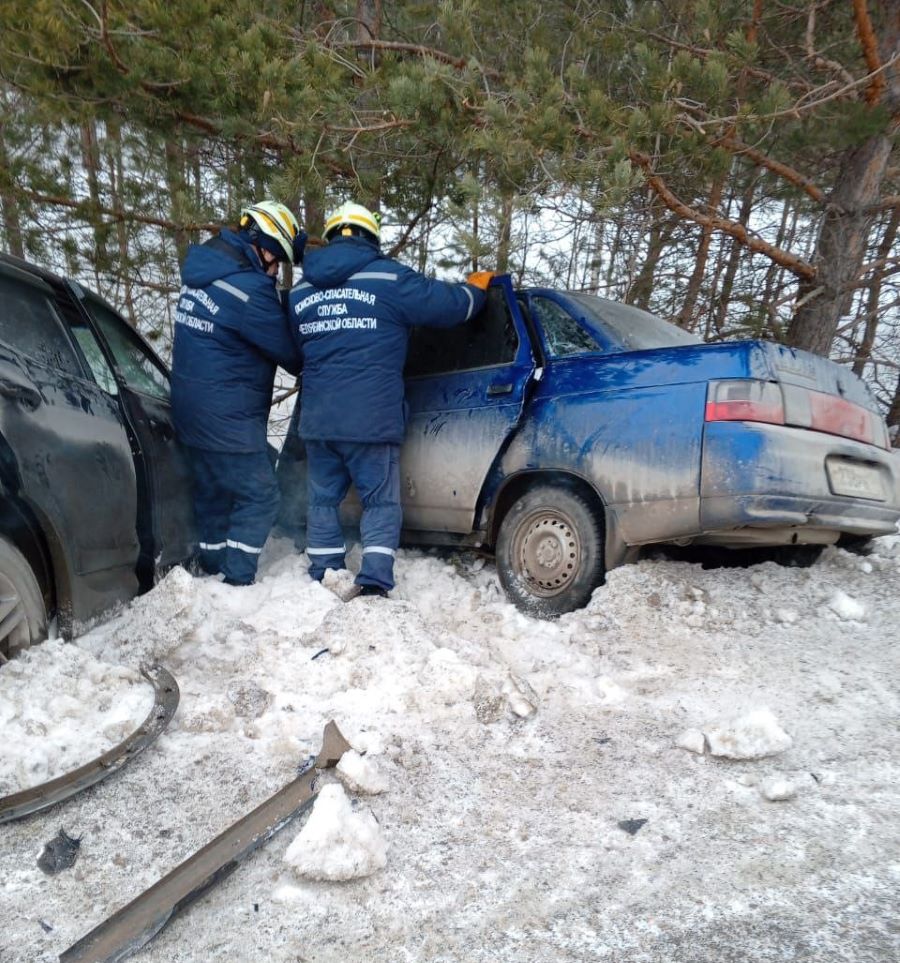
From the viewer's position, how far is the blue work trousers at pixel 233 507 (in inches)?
162

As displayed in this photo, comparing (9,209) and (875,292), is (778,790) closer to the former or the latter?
(9,209)

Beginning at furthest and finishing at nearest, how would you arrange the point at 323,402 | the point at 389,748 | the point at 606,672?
the point at 323,402
the point at 606,672
the point at 389,748

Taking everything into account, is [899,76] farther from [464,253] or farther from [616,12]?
[464,253]

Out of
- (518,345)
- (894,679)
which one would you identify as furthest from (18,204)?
(894,679)

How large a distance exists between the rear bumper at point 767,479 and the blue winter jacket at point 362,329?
1605 millimetres

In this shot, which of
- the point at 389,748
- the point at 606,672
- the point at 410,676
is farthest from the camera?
the point at 606,672

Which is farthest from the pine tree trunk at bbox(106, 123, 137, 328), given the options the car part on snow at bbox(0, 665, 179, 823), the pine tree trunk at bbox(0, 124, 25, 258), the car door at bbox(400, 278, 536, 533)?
the car part on snow at bbox(0, 665, 179, 823)

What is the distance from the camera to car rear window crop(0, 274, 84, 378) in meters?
2.92

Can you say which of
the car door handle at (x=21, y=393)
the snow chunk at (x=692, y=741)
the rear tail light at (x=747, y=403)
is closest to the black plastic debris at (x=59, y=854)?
the car door handle at (x=21, y=393)

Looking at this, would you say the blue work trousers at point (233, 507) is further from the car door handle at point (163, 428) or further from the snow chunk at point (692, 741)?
the snow chunk at point (692, 741)

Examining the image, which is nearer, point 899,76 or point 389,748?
point 389,748

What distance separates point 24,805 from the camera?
2.12 metres

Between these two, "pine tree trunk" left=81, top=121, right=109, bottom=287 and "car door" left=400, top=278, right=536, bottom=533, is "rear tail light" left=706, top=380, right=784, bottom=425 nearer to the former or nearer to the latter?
"car door" left=400, top=278, right=536, bottom=533

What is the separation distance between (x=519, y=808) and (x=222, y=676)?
1.35 metres
